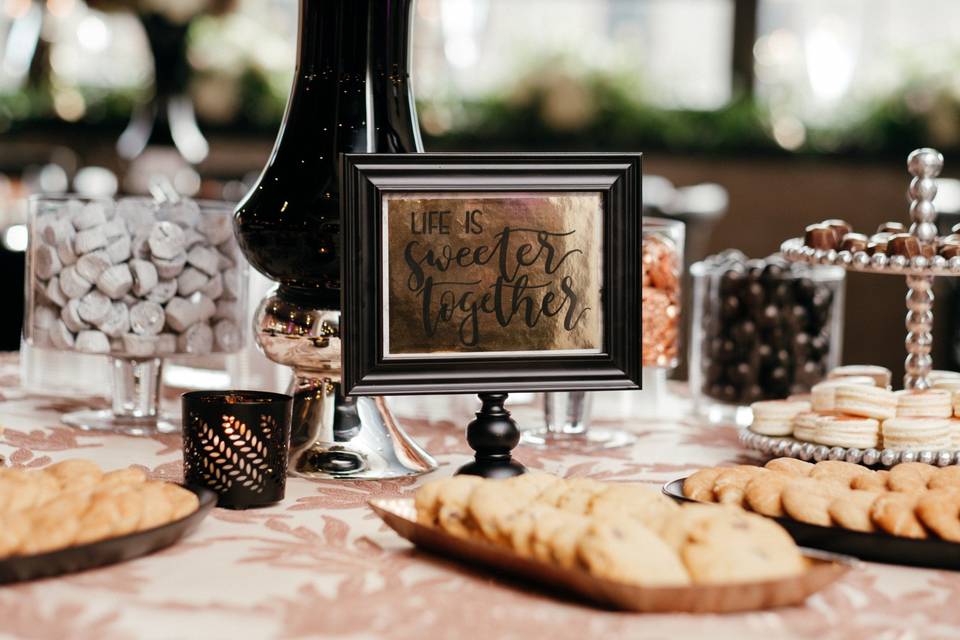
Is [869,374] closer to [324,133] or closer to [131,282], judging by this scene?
[324,133]

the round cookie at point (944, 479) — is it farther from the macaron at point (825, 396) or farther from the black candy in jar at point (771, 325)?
the black candy in jar at point (771, 325)

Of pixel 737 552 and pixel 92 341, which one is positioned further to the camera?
pixel 92 341

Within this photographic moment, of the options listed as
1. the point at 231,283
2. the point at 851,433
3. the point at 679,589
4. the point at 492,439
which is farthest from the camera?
the point at 231,283

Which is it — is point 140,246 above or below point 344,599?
above

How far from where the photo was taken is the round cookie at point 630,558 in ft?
2.52

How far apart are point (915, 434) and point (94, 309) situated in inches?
34.7

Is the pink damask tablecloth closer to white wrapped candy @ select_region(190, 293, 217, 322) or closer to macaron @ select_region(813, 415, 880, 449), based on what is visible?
macaron @ select_region(813, 415, 880, 449)

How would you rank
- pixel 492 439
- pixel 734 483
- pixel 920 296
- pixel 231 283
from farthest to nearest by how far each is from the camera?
pixel 231 283 → pixel 920 296 → pixel 492 439 → pixel 734 483

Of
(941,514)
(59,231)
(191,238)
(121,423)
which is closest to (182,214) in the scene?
(191,238)

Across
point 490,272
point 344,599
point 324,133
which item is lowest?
point 344,599

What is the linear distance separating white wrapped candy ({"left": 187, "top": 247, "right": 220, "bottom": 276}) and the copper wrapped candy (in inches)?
20.1

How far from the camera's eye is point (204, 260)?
4.78 ft

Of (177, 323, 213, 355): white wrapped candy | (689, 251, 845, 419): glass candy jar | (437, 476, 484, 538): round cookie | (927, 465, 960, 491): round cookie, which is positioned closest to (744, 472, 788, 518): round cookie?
(927, 465, 960, 491): round cookie

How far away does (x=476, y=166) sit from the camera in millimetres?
1102
